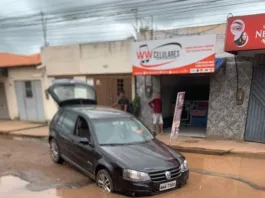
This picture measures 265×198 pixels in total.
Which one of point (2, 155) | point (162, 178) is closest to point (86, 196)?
point (162, 178)

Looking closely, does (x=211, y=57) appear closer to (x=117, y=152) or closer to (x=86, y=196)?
(x=117, y=152)

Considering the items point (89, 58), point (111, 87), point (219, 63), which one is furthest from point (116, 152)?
point (89, 58)

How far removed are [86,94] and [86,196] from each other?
5369 mm

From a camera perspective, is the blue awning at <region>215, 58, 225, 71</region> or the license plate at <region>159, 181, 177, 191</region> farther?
the blue awning at <region>215, 58, 225, 71</region>

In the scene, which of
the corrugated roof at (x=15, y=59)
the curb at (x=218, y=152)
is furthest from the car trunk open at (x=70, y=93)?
the corrugated roof at (x=15, y=59)

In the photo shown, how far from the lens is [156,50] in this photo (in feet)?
32.7

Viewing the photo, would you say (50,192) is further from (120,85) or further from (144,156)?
(120,85)

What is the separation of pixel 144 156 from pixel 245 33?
16.5 feet

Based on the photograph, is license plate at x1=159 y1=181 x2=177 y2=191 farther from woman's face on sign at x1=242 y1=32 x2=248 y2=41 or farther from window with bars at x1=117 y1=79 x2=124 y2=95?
window with bars at x1=117 y1=79 x2=124 y2=95

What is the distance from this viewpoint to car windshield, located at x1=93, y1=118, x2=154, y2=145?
5.82m

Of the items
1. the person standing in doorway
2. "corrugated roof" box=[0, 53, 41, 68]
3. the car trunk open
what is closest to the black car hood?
the car trunk open

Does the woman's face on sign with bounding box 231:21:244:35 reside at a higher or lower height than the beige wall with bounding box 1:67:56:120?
higher

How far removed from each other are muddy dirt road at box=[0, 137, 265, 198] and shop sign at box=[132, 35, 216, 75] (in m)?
3.03

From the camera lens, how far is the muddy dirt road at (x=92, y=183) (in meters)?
5.35
